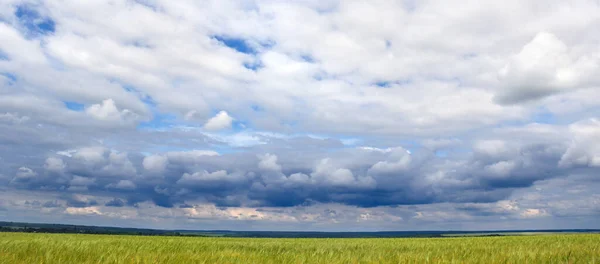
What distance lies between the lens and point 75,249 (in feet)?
32.5

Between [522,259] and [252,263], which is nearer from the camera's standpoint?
[252,263]

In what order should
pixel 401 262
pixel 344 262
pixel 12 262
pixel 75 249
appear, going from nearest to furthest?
pixel 12 262, pixel 401 262, pixel 344 262, pixel 75 249

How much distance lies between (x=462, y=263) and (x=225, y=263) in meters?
4.05

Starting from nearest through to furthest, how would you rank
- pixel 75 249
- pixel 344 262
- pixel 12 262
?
pixel 12 262, pixel 344 262, pixel 75 249

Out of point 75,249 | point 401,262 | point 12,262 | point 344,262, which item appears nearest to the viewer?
point 12,262

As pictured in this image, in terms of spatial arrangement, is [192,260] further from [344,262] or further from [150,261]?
[344,262]

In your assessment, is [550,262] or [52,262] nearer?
[52,262]

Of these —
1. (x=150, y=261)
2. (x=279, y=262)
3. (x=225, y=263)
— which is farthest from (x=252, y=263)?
(x=150, y=261)

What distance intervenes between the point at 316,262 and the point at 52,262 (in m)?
4.50

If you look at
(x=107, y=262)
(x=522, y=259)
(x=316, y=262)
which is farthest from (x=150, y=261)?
(x=522, y=259)

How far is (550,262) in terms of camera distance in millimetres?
8055

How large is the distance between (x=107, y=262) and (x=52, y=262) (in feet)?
2.86

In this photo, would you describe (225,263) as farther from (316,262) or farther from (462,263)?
(462,263)

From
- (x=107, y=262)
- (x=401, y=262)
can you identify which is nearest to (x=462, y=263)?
(x=401, y=262)
